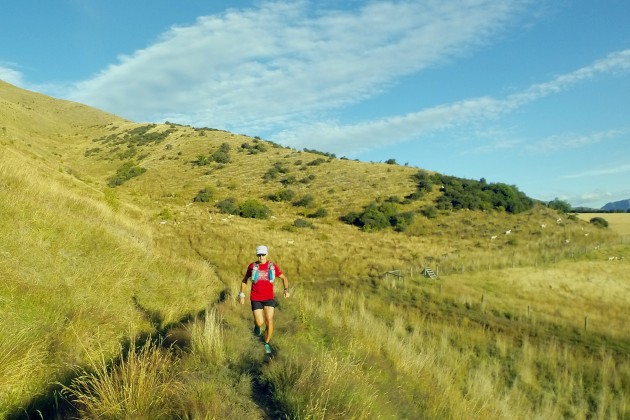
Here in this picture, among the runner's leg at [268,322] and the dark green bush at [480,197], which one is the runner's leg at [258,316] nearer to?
the runner's leg at [268,322]

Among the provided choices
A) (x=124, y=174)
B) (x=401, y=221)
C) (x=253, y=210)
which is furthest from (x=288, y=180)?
(x=124, y=174)

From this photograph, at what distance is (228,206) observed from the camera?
44.8 m

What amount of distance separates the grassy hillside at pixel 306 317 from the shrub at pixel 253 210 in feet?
2.83

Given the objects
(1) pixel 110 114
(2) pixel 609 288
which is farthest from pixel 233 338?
(1) pixel 110 114

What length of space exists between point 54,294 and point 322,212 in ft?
123

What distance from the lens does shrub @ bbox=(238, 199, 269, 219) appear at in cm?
4325

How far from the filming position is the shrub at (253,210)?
4325cm

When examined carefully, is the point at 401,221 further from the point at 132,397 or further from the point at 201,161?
the point at 132,397

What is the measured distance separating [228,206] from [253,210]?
9.31ft

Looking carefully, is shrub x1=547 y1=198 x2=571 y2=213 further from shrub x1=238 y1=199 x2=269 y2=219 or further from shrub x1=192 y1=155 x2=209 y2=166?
shrub x1=192 y1=155 x2=209 y2=166

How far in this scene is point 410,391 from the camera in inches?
360

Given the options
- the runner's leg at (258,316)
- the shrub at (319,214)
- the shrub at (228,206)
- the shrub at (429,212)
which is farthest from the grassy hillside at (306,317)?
the shrub at (429,212)

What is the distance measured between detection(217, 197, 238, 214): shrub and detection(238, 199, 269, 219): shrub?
1.82 ft

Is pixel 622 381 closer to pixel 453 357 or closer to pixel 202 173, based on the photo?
pixel 453 357
